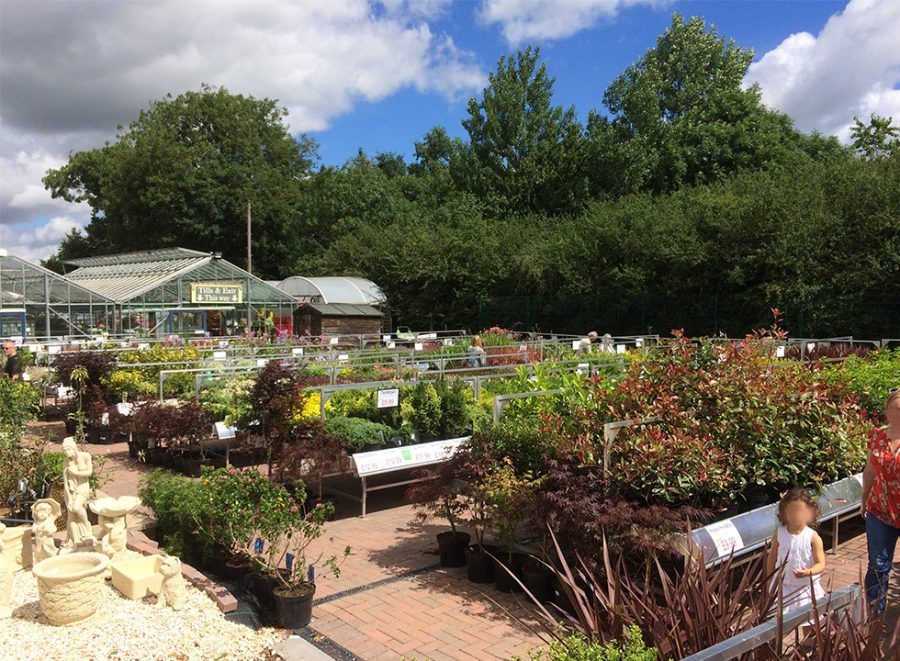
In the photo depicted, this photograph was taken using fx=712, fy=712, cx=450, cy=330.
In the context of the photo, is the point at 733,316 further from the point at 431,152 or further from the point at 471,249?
the point at 431,152

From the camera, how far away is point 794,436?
5742 millimetres

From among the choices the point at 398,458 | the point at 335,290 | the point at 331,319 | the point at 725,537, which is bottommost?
the point at 725,537

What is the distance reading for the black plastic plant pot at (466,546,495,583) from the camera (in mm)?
5668

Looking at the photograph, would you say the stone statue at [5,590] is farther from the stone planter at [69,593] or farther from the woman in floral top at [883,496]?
the woman in floral top at [883,496]

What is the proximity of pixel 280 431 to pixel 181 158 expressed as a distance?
3930 centimetres

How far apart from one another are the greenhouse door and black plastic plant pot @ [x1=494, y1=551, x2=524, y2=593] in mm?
22385

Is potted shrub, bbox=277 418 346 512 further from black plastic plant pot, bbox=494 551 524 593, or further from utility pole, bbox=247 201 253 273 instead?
utility pole, bbox=247 201 253 273

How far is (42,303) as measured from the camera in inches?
929

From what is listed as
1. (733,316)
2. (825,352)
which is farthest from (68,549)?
(733,316)

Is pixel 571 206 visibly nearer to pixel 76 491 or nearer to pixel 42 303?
pixel 42 303

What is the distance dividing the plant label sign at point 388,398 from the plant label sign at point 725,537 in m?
4.28

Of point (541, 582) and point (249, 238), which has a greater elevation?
point (249, 238)

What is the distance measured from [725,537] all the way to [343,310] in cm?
2574

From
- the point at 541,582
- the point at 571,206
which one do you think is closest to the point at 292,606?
the point at 541,582
